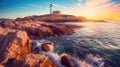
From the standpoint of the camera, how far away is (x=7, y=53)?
14.3 m

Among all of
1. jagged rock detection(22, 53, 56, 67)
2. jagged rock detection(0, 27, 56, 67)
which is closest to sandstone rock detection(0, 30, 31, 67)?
jagged rock detection(0, 27, 56, 67)

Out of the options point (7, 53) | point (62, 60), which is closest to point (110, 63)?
point (62, 60)

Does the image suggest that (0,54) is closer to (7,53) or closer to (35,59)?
(7,53)

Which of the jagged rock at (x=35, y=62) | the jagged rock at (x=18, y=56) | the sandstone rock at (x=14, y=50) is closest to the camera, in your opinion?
the jagged rock at (x=35, y=62)

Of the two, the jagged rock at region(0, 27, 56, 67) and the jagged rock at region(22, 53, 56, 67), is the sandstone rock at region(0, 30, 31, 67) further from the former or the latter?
the jagged rock at region(22, 53, 56, 67)

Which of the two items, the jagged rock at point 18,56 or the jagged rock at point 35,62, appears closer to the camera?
the jagged rock at point 35,62

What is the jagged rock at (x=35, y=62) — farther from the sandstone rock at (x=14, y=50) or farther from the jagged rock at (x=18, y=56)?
the sandstone rock at (x=14, y=50)

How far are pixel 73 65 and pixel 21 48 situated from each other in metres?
6.84

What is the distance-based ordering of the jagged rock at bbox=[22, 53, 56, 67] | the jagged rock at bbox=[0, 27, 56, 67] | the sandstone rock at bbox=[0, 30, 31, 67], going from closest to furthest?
the jagged rock at bbox=[22, 53, 56, 67], the jagged rock at bbox=[0, 27, 56, 67], the sandstone rock at bbox=[0, 30, 31, 67]

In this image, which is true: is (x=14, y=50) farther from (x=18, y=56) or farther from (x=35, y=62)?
(x=35, y=62)

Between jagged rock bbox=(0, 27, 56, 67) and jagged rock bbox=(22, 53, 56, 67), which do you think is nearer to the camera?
jagged rock bbox=(22, 53, 56, 67)

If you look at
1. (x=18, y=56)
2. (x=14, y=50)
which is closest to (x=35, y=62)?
(x=18, y=56)

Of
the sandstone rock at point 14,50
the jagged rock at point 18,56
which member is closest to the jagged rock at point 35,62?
the jagged rock at point 18,56

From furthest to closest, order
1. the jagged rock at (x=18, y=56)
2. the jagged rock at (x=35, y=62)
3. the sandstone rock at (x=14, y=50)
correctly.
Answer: the sandstone rock at (x=14, y=50) < the jagged rock at (x=18, y=56) < the jagged rock at (x=35, y=62)
